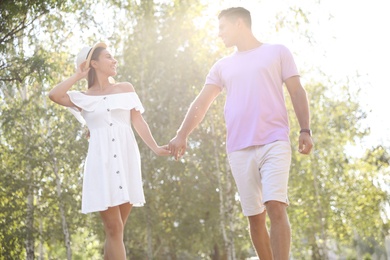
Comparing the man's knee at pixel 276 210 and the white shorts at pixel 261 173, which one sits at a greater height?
the white shorts at pixel 261 173

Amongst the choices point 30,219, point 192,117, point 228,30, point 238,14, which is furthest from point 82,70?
point 30,219

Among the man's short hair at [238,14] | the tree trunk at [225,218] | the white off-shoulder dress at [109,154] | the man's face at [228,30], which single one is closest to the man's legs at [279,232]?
the white off-shoulder dress at [109,154]

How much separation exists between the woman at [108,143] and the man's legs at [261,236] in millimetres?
985

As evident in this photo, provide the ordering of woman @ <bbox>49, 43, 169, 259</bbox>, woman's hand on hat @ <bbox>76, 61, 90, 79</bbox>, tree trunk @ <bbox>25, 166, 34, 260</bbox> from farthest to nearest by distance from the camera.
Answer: tree trunk @ <bbox>25, 166, 34, 260</bbox> < woman's hand on hat @ <bbox>76, 61, 90, 79</bbox> < woman @ <bbox>49, 43, 169, 259</bbox>

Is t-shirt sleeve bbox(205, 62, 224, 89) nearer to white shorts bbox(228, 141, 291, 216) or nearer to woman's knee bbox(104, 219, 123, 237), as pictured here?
white shorts bbox(228, 141, 291, 216)

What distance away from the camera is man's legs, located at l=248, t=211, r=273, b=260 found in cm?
542

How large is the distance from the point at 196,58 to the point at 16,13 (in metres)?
13.5

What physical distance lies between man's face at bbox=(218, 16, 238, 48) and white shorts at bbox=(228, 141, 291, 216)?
916 millimetres

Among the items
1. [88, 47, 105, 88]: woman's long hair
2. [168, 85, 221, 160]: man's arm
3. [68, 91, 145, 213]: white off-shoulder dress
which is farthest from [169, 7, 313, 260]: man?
[88, 47, 105, 88]: woman's long hair

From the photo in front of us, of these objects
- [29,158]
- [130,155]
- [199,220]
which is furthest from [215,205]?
[130,155]

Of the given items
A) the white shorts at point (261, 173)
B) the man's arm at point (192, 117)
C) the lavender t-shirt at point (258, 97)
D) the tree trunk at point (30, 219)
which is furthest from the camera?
the tree trunk at point (30, 219)

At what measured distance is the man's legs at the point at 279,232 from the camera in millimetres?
4941

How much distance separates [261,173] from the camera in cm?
520

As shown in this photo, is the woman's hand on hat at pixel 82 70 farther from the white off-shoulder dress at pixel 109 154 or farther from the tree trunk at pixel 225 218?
the tree trunk at pixel 225 218
